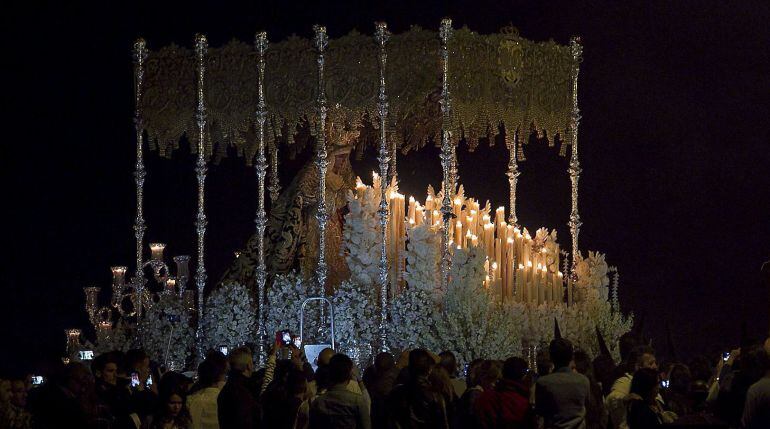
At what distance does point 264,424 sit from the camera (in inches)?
426

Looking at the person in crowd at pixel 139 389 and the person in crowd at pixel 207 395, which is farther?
the person in crowd at pixel 139 389

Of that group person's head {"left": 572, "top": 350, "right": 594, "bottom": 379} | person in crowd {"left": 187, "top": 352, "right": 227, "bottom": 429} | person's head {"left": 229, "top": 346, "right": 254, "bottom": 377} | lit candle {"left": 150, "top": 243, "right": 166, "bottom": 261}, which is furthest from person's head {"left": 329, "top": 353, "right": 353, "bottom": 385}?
lit candle {"left": 150, "top": 243, "right": 166, "bottom": 261}

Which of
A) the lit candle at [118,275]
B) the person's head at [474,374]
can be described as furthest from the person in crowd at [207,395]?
the lit candle at [118,275]

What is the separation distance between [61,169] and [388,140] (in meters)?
5.10

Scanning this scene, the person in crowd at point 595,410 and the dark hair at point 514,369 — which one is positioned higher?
the dark hair at point 514,369

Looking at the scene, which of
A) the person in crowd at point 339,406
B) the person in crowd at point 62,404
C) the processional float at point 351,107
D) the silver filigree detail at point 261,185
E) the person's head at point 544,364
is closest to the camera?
the person in crowd at point 62,404

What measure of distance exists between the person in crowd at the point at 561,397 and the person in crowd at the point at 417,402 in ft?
2.21

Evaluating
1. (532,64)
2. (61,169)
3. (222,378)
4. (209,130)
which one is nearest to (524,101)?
(532,64)

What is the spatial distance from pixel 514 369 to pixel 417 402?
27.7 inches

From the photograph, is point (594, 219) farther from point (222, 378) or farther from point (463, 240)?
point (222, 378)

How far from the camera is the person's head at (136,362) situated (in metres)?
11.8

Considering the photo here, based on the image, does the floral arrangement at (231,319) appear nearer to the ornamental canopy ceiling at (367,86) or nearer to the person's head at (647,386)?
the ornamental canopy ceiling at (367,86)

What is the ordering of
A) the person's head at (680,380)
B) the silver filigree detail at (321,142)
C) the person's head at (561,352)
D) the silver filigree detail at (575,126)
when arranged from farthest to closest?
the silver filigree detail at (575,126) < the silver filigree detail at (321,142) < the person's head at (680,380) < the person's head at (561,352)

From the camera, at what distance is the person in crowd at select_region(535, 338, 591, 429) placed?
407 inches
